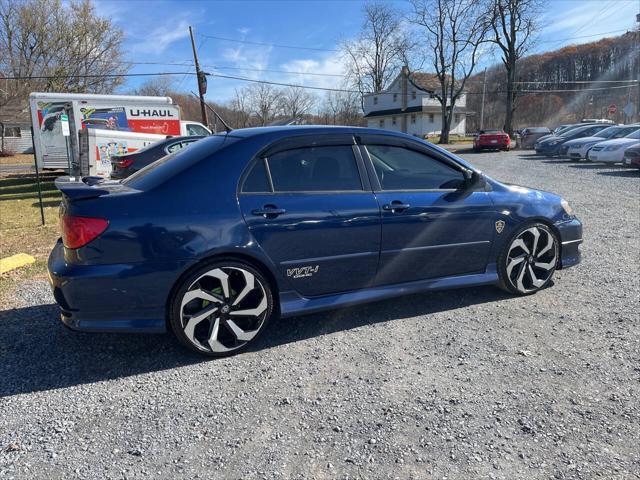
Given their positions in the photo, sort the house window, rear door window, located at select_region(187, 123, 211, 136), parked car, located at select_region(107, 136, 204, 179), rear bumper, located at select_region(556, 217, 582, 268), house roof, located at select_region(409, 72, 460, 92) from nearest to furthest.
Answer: rear bumper, located at select_region(556, 217, 582, 268) → parked car, located at select_region(107, 136, 204, 179) → rear door window, located at select_region(187, 123, 211, 136) → the house window → house roof, located at select_region(409, 72, 460, 92)

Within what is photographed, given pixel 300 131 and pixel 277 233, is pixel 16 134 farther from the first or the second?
pixel 277 233

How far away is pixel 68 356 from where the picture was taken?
10.5ft

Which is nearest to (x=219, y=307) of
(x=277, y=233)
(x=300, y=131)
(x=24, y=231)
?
(x=277, y=233)

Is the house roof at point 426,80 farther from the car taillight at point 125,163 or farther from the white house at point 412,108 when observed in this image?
the car taillight at point 125,163

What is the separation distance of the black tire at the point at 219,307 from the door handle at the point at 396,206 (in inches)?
43.8

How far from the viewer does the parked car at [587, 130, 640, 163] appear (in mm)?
16125

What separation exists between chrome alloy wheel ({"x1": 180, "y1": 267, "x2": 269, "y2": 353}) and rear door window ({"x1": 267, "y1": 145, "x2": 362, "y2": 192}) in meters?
0.74

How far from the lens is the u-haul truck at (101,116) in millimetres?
14242

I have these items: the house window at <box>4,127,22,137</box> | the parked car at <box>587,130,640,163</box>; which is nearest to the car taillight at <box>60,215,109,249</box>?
the parked car at <box>587,130,640,163</box>

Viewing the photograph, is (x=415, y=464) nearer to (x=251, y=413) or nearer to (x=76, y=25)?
(x=251, y=413)

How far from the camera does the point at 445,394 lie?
2.68 meters

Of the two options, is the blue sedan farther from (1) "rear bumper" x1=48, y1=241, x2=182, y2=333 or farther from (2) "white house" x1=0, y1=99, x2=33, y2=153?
(2) "white house" x1=0, y1=99, x2=33, y2=153

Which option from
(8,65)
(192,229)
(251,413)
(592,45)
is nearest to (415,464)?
(251,413)

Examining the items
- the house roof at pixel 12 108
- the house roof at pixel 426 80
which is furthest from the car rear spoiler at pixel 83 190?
the house roof at pixel 426 80
